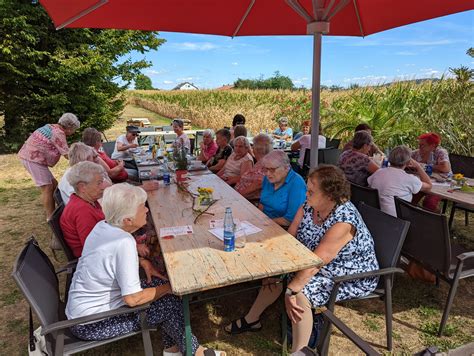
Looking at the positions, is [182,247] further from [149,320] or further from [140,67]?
[140,67]

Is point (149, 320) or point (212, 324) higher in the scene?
point (149, 320)

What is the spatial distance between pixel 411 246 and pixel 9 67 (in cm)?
1101

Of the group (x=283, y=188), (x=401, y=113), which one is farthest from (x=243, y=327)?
(x=401, y=113)

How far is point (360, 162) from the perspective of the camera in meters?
3.94

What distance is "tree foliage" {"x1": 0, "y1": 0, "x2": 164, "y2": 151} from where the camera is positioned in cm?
907

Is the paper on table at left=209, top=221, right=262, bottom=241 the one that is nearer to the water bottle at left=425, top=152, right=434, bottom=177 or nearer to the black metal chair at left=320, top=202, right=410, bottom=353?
the black metal chair at left=320, top=202, right=410, bottom=353

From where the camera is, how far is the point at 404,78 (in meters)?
9.72

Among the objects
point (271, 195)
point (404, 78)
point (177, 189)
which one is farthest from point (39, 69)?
point (404, 78)

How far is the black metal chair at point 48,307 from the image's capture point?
170cm

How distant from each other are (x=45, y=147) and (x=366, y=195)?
450 centimetres

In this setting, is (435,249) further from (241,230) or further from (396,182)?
(241,230)

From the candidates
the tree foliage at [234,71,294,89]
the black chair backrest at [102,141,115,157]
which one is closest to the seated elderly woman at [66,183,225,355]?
the black chair backrest at [102,141,115,157]

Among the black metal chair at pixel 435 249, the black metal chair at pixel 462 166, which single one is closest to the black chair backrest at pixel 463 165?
the black metal chair at pixel 462 166

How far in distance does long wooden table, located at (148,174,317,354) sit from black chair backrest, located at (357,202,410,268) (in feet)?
2.28
